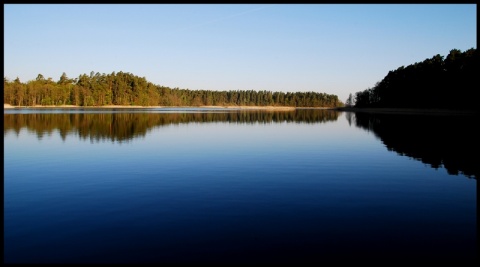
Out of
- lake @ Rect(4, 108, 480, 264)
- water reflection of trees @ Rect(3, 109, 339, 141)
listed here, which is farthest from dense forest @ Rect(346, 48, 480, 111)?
lake @ Rect(4, 108, 480, 264)

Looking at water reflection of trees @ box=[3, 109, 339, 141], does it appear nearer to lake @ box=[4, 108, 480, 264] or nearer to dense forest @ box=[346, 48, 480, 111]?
lake @ box=[4, 108, 480, 264]

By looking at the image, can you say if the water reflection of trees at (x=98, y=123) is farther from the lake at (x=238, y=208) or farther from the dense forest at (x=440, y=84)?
the dense forest at (x=440, y=84)

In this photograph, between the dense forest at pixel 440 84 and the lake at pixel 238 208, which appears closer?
the lake at pixel 238 208

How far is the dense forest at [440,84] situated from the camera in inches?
3376

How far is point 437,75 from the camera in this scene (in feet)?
333

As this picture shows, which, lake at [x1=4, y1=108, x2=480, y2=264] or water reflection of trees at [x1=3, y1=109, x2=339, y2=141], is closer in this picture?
lake at [x1=4, y1=108, x2=480, y2=264]

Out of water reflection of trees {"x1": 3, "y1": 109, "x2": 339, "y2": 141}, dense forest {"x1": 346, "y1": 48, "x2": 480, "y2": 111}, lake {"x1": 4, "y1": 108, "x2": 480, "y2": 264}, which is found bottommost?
lake {"x1": 4, "y1": 108, "x2": 480, "y2": 264}

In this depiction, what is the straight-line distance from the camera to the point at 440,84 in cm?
9819

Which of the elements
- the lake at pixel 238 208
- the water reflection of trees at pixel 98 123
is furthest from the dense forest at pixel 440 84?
the lake at pixel 238 208

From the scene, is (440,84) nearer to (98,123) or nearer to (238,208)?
(98,123)

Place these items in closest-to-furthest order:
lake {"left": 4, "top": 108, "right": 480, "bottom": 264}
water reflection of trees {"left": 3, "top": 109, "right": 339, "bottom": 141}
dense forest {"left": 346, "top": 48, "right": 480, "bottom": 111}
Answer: lake {"left": 4, "top": 108, "right": 480, "bottom": 264} → water reflection of trees {"left": 3, "top": 109, "right": 339, "bottom": 141} → dense forest {"left": 346, "top": 48, "right": 480, "bottom": 111}

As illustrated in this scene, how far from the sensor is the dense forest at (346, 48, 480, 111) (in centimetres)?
8575

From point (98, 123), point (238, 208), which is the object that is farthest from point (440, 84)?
point (238, 208)

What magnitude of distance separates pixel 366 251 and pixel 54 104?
211 metres
